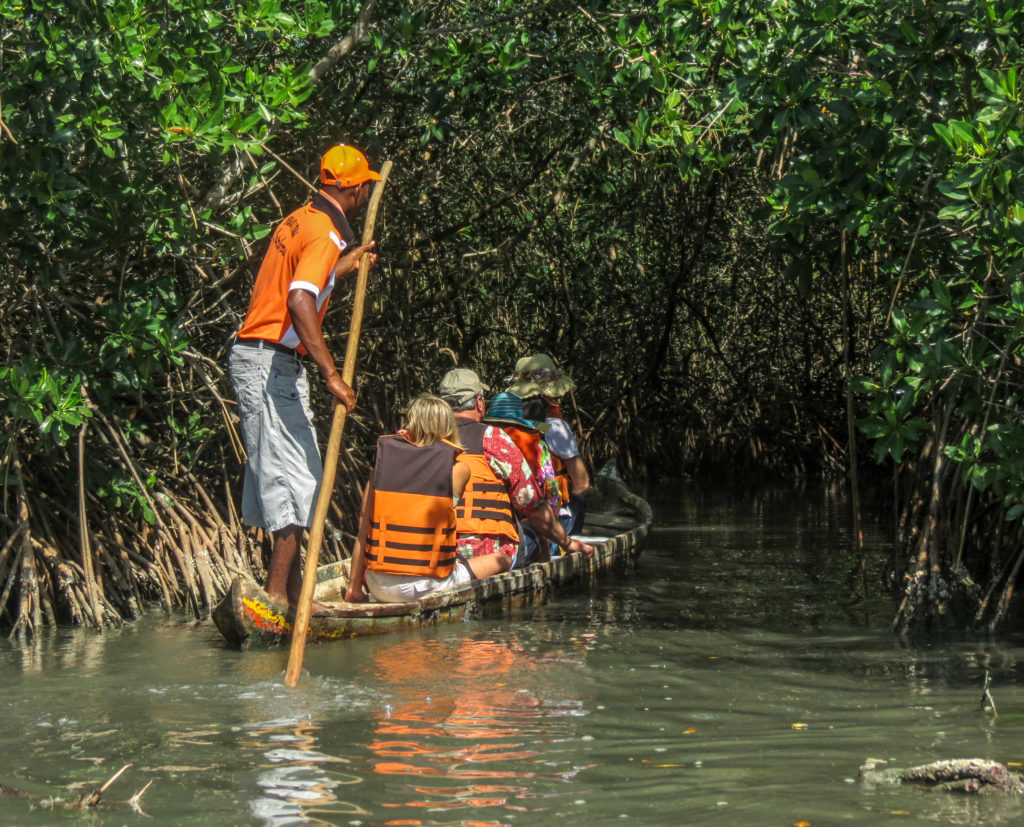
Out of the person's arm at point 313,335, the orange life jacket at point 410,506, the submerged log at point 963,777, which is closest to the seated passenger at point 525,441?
the orange life jacket at point 410,506

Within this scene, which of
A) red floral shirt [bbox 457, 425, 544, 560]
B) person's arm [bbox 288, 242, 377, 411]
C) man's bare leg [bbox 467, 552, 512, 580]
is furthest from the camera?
red floral shirt [bbox 457, 425, 544, 560]

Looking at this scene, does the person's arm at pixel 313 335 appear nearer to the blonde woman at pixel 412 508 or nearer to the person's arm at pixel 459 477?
the blonde woman at pixel 412 508

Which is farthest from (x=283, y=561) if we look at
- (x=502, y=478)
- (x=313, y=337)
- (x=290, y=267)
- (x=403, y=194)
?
(x=403, y=194)

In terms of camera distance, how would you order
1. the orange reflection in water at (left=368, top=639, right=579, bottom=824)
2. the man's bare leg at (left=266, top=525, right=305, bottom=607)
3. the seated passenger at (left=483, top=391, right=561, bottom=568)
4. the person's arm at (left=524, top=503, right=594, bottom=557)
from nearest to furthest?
the orange reflection in water at (left=368, top=639, right=579, bottom=824)
the man's bare leg at (left=266, top=525, right=305, bottom=607)
the seated passenger at (left=483, top=391, right=561, bottom=568)
the person's arm at (left=524, top=503, right=594, bottom=557)

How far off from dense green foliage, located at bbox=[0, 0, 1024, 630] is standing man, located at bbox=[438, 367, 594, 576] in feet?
3.73

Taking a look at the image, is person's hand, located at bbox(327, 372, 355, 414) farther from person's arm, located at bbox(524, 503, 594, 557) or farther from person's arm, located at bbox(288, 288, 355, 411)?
person's arm, located at bbox(524, 503, 594, 557)

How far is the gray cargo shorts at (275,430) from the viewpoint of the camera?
17.7 ft

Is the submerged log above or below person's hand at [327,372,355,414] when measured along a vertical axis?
below

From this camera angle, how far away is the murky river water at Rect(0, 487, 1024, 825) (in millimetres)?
3352

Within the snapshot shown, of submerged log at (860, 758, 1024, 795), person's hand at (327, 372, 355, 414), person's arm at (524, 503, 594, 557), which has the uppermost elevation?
person's hand at (327, 372, 355, 414)

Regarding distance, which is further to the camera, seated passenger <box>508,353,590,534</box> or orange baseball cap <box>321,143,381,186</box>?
seated passenger <box>508,353,590,534</box>

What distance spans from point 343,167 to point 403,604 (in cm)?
181

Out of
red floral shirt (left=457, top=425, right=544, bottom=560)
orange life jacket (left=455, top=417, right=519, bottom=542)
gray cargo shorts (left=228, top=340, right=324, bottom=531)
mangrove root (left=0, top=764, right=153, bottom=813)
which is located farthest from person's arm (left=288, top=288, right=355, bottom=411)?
mangrove root (left=0, top=764, right=153, bottom=813)

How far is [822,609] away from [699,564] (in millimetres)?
1805
